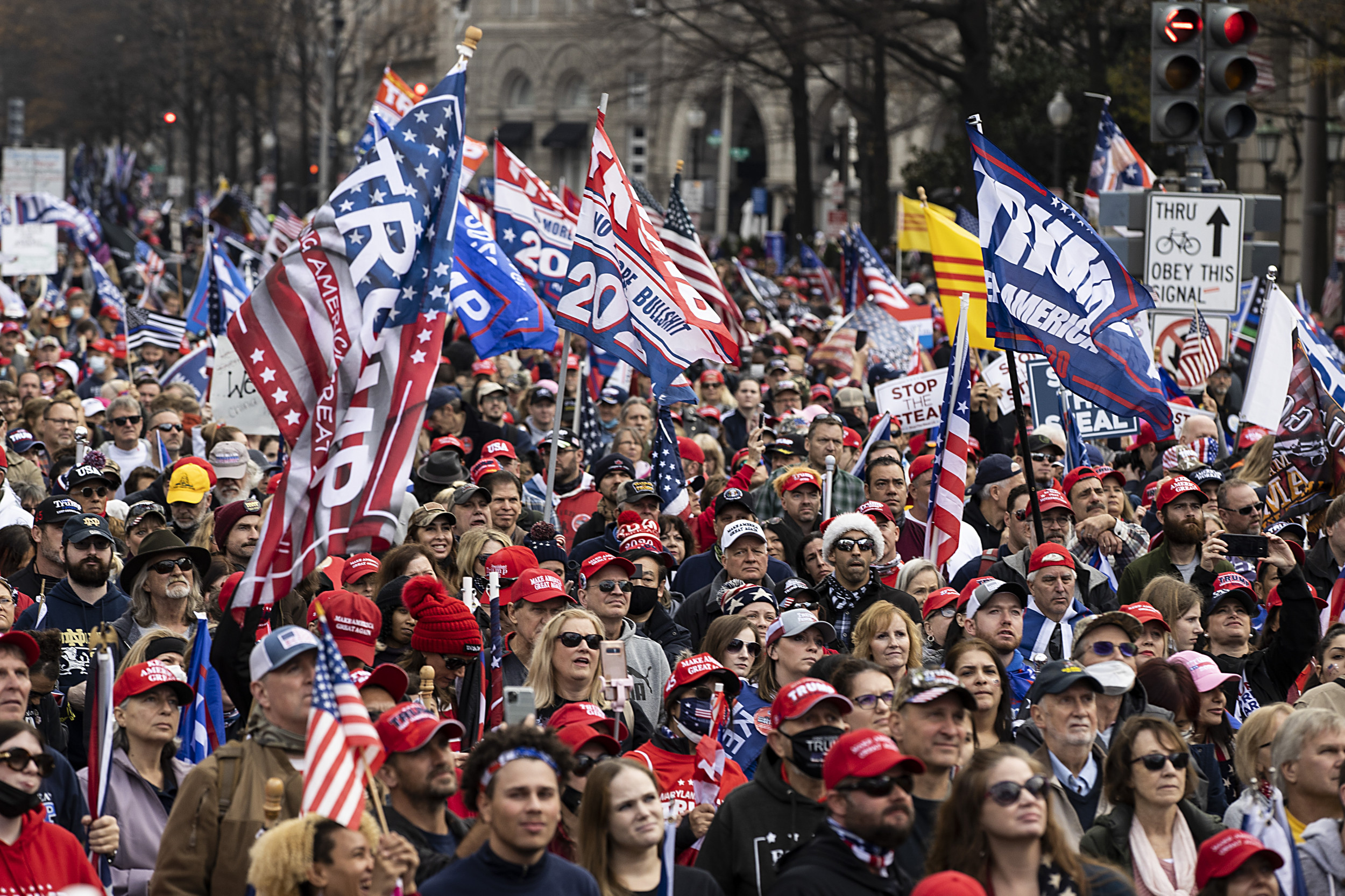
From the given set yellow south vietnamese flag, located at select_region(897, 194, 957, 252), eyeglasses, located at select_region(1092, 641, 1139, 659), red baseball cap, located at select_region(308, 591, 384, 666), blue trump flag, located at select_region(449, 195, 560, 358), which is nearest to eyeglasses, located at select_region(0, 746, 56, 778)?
red baseball cap, located at select_region(308, 591, 384, 666)

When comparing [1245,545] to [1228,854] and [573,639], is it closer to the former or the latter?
[573,639]

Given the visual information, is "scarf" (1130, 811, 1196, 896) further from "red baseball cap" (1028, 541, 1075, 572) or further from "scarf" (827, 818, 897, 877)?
"red baseball cap" (1028, 541, 1075, 572)

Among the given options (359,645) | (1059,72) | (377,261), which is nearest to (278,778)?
(359,645)

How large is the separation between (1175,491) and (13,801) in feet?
20.7

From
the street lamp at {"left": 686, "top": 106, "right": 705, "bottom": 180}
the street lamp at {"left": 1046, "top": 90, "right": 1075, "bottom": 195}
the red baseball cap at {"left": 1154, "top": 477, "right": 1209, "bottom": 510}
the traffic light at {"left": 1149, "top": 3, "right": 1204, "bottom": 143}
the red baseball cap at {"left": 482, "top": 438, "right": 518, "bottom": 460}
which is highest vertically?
the street lamp at {"left": 686, "top": 106, "right": 705, "bottom": 180}

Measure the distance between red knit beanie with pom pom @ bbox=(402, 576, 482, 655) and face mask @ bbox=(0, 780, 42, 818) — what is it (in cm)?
222

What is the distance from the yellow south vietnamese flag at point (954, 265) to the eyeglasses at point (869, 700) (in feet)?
26.8

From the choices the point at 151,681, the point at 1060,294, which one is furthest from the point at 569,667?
the point at 1060,294

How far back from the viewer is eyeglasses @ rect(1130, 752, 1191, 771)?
5.99 meters

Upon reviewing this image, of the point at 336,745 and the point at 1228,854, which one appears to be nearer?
the point at 336,745

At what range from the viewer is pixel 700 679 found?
6.96 meters

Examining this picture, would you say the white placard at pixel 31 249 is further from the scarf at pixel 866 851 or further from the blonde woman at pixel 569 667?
the scarf at pixel 866 851

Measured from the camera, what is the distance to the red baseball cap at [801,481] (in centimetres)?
1114

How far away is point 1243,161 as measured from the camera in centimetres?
3853
